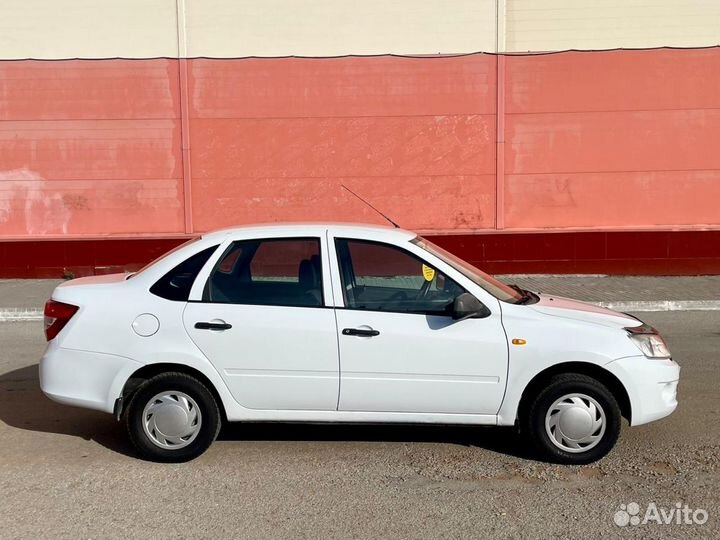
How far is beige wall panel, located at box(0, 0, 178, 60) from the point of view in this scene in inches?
552

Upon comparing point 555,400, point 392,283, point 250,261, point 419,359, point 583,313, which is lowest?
point 555,400

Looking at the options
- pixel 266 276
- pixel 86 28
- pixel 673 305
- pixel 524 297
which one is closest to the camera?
pixel 266 276

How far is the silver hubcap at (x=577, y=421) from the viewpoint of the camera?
15.3 ft

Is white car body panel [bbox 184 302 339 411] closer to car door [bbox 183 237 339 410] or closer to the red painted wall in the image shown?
car door [bbox 183 237 339 410]

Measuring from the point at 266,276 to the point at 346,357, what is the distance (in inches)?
32.1

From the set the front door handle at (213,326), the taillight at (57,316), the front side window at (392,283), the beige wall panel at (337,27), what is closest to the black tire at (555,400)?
the front side window at (392,283)

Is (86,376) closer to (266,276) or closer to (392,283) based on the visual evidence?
(266,276)

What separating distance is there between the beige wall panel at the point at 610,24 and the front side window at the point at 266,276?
1059 centimetres

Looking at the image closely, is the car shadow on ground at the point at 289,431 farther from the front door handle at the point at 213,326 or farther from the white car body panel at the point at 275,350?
the front door handle at the point at 213,326

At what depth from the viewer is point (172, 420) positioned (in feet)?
15.6

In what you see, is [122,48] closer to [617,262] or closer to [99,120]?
[99,120]

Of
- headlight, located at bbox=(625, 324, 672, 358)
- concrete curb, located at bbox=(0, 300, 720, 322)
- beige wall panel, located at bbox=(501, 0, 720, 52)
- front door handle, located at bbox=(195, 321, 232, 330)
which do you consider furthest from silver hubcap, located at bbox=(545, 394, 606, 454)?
beige wall panel, located at bbox=(501, 0, 720, 52)

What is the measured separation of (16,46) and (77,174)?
8.86ft

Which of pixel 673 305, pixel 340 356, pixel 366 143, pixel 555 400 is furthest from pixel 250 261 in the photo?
pixel 366 143
